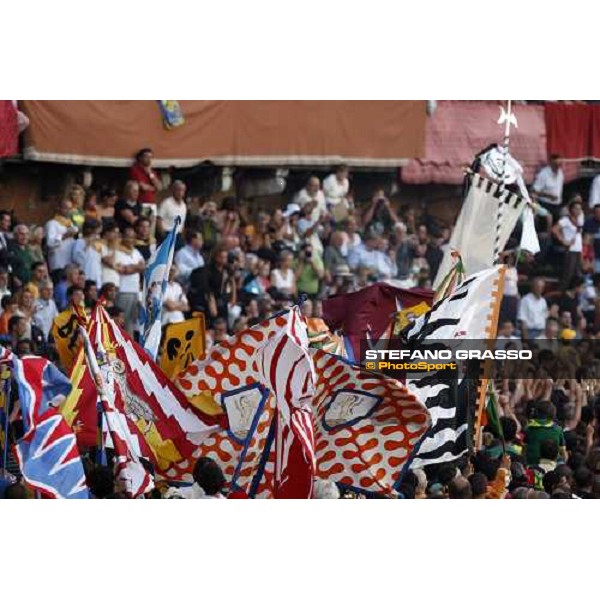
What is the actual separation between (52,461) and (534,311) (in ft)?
31.1

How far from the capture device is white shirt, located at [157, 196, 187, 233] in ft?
64.1

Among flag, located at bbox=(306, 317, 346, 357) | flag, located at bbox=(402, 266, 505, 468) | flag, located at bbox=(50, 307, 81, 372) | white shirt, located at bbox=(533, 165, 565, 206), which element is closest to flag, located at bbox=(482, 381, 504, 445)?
flag, located at bbox=(402, 266, 505, 468)

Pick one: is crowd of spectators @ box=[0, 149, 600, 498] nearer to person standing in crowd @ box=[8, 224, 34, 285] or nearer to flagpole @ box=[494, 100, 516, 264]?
person standing in crowd @ box=[8, 224, 34, 285]

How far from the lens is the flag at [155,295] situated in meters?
14.5

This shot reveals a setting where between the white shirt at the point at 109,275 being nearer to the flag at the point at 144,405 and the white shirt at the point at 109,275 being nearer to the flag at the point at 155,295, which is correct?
the flag at the point at 155,295

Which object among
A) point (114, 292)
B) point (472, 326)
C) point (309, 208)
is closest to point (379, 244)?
point (309, 208)

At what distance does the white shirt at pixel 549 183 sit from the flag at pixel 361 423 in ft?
30.3

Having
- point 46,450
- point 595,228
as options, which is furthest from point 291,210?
point 46,450

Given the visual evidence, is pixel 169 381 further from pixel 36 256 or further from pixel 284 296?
pixel 284 296

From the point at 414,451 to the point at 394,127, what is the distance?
876 cm

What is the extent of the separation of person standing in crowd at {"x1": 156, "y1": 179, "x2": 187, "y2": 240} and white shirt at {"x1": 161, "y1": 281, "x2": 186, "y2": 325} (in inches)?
33.9

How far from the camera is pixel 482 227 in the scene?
17703 mm

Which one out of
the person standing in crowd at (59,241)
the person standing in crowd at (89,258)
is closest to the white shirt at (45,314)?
the person standing in crowd at (59,241)

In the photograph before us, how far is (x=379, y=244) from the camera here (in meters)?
21.0
